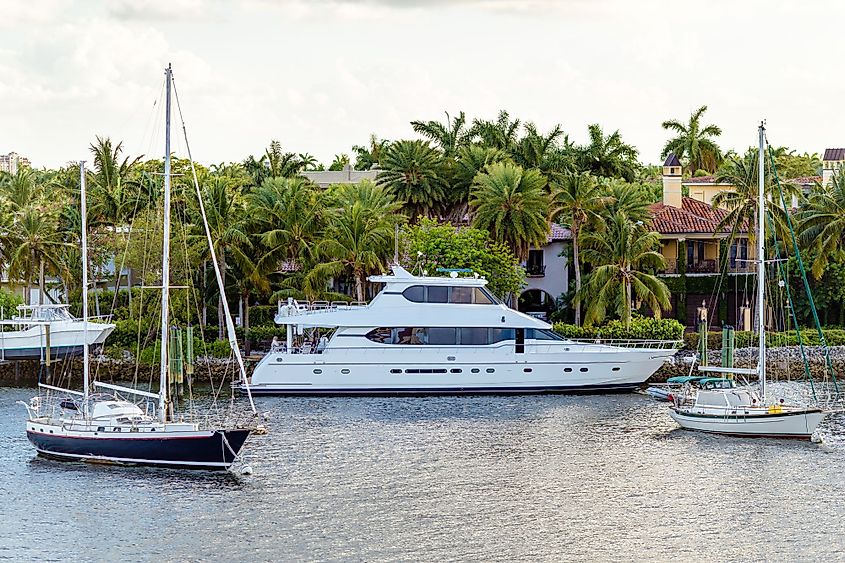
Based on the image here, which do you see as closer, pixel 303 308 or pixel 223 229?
pixel 303 308

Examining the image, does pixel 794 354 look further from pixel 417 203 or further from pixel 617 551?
pixel 617 551

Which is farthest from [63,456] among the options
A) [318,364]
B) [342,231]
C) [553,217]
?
[553,217]

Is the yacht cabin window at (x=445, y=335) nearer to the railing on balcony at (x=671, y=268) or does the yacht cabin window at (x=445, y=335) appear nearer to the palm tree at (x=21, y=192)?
the railing on balcony at (x=671, y=268)

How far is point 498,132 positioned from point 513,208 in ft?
48.0

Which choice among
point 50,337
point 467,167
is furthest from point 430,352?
point 467,167

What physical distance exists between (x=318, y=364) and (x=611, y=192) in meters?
20.8

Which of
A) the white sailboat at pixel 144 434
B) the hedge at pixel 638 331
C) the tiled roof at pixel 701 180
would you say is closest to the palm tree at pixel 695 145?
the tiled roof at pixel 701 180

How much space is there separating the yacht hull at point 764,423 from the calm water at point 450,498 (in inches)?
19.4

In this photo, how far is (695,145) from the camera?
97.6 m

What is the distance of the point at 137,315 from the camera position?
219ft

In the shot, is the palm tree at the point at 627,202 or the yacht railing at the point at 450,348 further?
the palm tree at the point at 627,202

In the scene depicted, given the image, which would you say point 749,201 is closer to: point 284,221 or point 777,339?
point 777,339

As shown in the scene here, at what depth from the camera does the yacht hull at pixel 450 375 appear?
55312 millimetres

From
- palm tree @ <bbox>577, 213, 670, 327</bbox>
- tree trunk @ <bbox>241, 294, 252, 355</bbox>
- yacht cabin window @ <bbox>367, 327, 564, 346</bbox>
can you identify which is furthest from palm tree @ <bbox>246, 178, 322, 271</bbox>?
palm tree @ <bbox>577, 213, 670, 327</bbox>
